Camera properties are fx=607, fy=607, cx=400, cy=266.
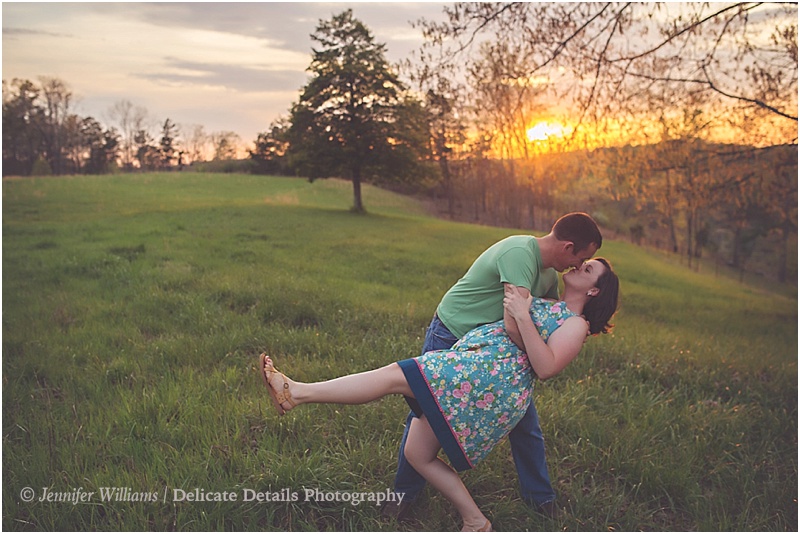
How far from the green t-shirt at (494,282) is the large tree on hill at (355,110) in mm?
11780

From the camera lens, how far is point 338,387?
2.52m

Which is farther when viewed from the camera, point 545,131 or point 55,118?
point 55,118

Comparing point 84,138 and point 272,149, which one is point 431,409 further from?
point 272,149

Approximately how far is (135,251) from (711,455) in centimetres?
854

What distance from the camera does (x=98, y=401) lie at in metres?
4.04

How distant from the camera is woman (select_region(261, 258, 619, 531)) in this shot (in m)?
2.54

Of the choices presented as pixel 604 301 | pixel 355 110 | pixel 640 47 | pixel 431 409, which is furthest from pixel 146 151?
→ pixel 604 301

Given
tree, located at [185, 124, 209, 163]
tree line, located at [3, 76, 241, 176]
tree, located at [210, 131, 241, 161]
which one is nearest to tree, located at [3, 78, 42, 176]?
tree line, located at [3, 76, 241, 176]

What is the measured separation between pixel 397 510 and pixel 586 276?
147 centimetres

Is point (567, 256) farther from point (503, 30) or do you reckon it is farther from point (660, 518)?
point (503, 30)

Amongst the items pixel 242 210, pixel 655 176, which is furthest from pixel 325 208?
pixel 655 176

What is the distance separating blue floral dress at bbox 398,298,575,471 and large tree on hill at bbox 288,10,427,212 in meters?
12.1

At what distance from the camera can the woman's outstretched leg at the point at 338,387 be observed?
2.50 metres

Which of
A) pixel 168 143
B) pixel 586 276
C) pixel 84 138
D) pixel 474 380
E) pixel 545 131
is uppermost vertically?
pixel 84 138
